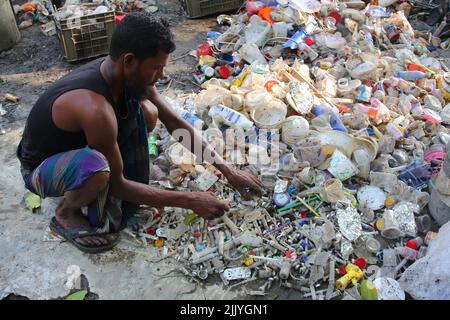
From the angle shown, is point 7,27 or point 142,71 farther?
point 7,27

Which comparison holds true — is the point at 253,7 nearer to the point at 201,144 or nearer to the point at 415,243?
the point at 201,144

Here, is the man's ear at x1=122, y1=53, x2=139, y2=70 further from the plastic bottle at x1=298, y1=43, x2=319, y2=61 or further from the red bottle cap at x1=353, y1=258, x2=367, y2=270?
the plastic bottle at x1=298, y1=43, x2=319, y2=61

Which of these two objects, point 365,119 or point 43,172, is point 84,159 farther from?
point 365,119

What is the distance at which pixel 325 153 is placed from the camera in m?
3.78

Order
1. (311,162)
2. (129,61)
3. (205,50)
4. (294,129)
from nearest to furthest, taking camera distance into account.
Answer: (129,61) < (311,162) < (294,129) < (205,50)

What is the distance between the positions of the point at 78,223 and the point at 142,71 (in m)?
1.28

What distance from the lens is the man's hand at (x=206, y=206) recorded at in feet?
10.2

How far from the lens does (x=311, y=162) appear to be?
3758 mm

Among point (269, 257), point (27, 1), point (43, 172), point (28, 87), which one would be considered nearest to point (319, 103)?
point (269, 257)

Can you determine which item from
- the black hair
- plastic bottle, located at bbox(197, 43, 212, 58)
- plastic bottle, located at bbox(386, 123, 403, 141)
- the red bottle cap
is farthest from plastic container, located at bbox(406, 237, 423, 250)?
plastic bottle, located at bbox(197, 43, 212, 58)

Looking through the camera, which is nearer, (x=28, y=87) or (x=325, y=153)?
(x=325, y=153)

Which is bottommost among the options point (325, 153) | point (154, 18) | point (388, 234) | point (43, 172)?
point (388, 234)

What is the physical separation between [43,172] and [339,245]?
6.88 feet

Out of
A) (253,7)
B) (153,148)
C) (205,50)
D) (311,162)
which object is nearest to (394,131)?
(311,162)
